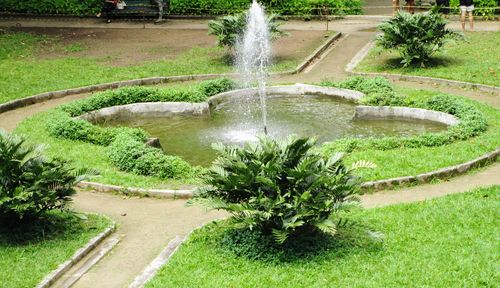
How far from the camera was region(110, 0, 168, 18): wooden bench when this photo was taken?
32.2m

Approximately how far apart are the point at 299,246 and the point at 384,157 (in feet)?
15.1

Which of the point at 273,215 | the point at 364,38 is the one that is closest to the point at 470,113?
the point at 273,215

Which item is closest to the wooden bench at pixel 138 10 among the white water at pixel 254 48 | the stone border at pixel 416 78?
the white water at pixel 254 48

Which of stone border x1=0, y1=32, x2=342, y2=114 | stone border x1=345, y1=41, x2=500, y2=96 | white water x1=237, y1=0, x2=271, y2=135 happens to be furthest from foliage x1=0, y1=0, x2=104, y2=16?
stone border x1=345, y1=41, x2=500, y2=96

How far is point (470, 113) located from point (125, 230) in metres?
8.24

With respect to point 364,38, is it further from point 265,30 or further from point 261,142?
point 261,142

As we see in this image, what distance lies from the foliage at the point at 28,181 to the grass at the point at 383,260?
77.2 inches

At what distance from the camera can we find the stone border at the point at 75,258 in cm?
968

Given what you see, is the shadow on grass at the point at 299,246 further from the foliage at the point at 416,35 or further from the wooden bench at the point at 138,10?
the wooden bench at the point at 138,10

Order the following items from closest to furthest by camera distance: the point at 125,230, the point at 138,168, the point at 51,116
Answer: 1. the point at 125,230
2. the point at 138,168
3. the point at 51,116

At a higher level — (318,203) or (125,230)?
(318,203)

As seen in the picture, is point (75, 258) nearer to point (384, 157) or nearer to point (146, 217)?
point (146, 217)

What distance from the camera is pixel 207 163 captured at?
1550cm

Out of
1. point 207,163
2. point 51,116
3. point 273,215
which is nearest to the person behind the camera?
point 273,215
